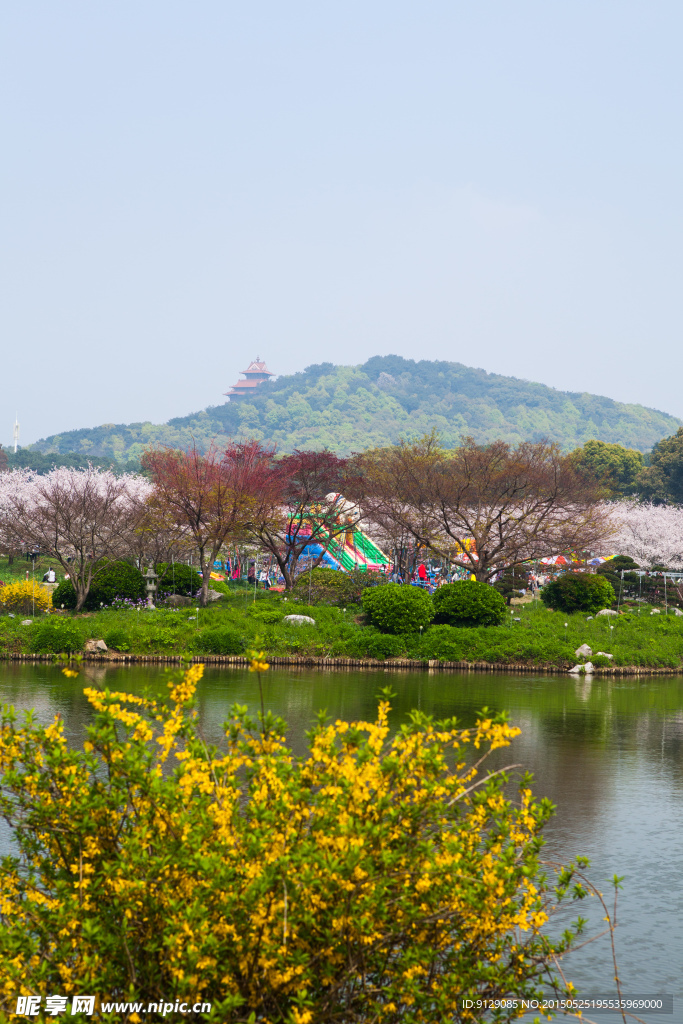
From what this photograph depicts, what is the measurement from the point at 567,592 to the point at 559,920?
23162 millimetres

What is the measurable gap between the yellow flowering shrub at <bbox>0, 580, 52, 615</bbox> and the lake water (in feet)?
13.2

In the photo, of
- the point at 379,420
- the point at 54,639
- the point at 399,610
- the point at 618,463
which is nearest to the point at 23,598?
the point at 54,639

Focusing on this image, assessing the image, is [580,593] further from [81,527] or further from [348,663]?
[81,527]

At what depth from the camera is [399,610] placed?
25.6 metres

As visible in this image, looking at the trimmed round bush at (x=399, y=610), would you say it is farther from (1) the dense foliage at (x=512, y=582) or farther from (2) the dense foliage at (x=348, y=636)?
(1) the dense foliage at (x=512, y=582)

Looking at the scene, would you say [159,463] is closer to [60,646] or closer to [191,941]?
[60,646]

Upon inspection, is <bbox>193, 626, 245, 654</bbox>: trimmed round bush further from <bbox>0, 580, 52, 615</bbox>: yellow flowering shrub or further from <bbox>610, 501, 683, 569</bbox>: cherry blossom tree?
<bbox>610, 501, 683, 569</bbox>: cherry blossom tree

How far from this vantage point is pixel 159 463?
110 feet

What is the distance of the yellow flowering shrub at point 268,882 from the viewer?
160 inches

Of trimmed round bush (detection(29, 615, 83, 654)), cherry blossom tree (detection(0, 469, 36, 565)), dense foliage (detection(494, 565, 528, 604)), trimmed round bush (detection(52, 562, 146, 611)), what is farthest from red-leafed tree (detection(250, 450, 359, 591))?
trimmed round bush (detection(29, 615, 83, 654))

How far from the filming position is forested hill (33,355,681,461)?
160 m

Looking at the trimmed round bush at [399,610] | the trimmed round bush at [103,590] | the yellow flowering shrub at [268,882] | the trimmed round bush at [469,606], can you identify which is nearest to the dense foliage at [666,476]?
the trimmed round bush at [469,606]

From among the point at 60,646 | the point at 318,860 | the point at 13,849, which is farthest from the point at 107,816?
the point at 60,646

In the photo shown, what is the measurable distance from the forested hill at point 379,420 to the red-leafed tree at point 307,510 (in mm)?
110784
